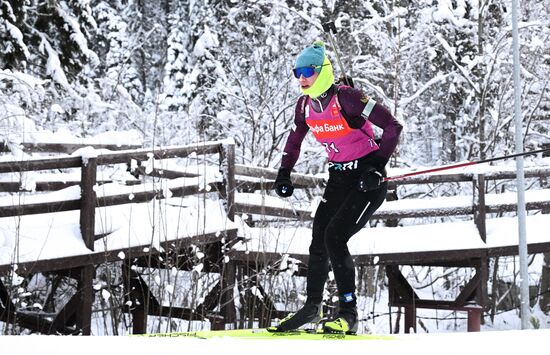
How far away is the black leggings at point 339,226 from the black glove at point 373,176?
117 mm

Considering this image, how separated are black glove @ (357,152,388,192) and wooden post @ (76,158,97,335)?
3150 mm

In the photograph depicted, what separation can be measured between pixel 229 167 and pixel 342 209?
411 cm

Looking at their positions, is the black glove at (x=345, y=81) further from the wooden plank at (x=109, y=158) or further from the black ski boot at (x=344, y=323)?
the wooden plank at (x=109, y=158)

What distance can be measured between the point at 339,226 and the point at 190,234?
3.53 metres

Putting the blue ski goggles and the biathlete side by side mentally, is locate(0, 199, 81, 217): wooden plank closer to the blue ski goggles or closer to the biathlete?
the biathlete

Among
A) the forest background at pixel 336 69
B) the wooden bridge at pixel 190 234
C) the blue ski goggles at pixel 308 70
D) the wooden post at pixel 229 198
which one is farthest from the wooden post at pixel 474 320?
the blue ski goggles at pixel 308 70

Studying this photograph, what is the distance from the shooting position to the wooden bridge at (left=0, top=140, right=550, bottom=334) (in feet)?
25.2

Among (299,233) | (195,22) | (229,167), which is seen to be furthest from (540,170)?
(195,22)

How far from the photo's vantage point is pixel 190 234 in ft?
28.3

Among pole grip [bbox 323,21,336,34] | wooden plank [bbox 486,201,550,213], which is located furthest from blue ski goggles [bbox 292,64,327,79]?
wooden plank [bbox 486,201,550,213]

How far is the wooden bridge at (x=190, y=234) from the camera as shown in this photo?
7.69m

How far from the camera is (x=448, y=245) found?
34.2 ft

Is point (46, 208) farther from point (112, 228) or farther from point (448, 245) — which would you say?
point (448, 245)

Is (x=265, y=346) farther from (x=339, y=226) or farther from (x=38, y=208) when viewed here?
(x=38, y=208)
